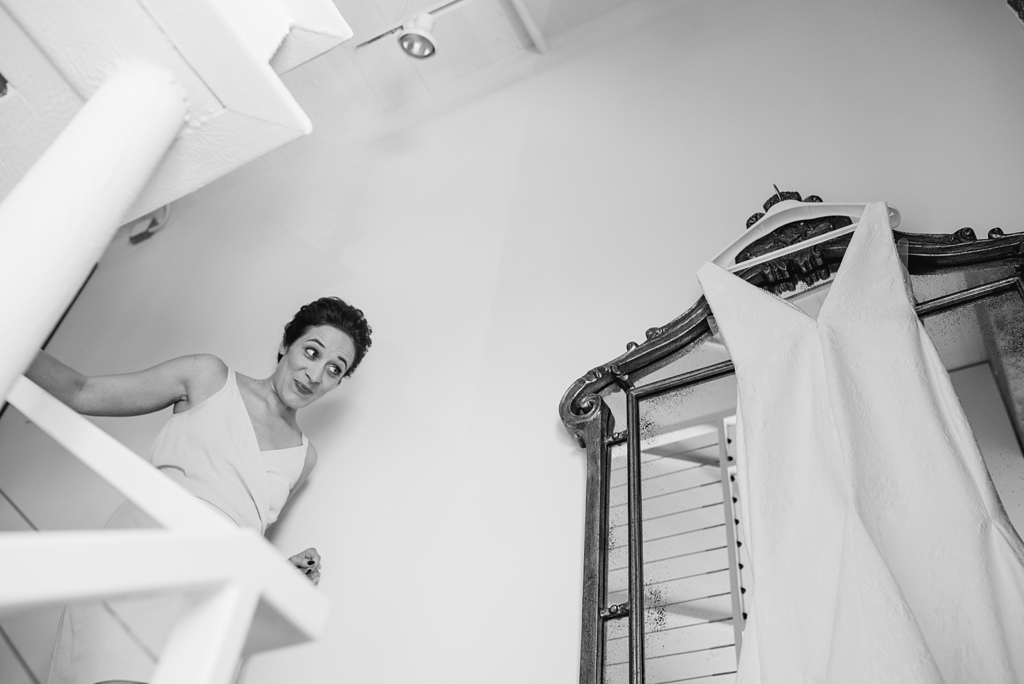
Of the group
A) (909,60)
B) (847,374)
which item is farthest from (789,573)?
(909,60)

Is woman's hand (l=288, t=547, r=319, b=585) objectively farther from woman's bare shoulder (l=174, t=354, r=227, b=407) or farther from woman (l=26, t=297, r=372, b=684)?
woman's bare shoulder (l=174, t=354, r=227, b=407)

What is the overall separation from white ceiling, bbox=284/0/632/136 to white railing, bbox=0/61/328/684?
219 cm

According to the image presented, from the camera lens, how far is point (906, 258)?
140 cm

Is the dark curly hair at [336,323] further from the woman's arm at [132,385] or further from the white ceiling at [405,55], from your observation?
the white ceiling at [405,55]

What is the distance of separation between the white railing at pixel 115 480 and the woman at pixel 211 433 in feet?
2.82

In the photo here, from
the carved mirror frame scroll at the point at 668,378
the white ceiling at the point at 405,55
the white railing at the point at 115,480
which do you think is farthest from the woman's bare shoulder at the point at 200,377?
the white ceiling at the point at 405,55

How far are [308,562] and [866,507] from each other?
42.8 inches

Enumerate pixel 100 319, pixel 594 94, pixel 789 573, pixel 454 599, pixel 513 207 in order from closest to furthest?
1. pixel 789 573
2. pixel 454 599
3. pixel 513 207
4. pixel 594 94
5. pixel 100 319

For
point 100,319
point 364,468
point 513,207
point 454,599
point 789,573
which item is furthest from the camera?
point 100,319

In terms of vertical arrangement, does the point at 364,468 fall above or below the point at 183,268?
below

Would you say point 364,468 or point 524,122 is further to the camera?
point 524,122

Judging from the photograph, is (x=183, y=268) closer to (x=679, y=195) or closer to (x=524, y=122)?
(x=524, y=122)

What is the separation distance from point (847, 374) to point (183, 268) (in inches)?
90.7

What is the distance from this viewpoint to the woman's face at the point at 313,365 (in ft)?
6.04
